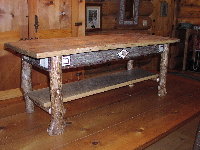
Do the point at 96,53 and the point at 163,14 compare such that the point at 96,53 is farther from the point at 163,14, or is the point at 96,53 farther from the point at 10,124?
the point at 163,14

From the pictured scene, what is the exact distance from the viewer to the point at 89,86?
3.22 m

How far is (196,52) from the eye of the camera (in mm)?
6902

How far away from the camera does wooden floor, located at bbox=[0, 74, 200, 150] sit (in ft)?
8.60

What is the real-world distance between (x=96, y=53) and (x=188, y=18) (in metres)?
5.38

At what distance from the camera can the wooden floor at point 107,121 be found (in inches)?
103

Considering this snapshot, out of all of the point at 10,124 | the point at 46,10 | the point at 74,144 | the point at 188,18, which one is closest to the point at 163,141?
the point at 74,144

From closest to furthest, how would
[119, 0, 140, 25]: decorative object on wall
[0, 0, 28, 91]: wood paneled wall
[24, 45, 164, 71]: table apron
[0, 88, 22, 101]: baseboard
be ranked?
[24, 45, 164, 71]: table apron
[0, 0, 28, 91]: wood paneled wall
[0, 88, 22, 101]: baseboard
[119, 0, 140, 25]: decorative object on wall

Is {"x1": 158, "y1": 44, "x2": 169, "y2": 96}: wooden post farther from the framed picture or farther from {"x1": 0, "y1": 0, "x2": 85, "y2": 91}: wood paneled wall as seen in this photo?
the framed picture

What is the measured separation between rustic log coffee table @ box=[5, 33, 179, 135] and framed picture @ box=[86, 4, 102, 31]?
65.7 inches

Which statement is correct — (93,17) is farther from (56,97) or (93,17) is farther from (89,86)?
(56,97)

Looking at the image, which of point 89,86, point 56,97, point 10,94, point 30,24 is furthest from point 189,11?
point 56,97

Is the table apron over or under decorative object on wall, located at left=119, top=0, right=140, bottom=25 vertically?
under

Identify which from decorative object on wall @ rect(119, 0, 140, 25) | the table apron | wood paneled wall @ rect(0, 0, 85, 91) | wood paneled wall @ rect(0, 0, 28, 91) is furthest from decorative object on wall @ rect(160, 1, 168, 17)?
wood paneled wall @ rect(0, 0, 28, 91)

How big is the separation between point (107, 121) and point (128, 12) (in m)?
3.39
